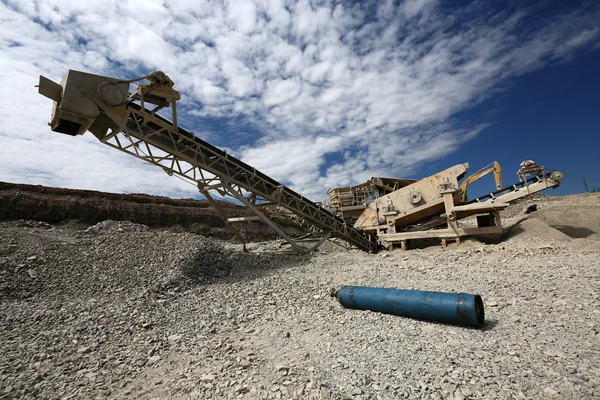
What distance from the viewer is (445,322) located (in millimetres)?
4457

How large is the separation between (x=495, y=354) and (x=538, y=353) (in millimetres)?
423

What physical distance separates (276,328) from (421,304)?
2299 mm

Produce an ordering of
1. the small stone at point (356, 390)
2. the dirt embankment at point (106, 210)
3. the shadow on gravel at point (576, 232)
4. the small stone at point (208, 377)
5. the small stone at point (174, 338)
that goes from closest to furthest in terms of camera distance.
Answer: the small stone at point (356, 390), the small stone at point (208, 377), the small stone at point (174, 338), the shadow on gravel at point (576, 232), the dirt embankment at point (106, 210)

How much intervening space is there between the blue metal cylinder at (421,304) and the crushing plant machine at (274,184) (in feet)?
17.0

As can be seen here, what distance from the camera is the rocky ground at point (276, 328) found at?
10.2ft

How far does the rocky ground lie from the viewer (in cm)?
311

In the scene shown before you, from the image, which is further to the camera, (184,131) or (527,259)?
(184,131)

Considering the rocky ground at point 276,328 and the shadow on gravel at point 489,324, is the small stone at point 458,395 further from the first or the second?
the shadow on gravel at point 489,324

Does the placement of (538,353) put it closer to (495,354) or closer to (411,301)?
(495,354)

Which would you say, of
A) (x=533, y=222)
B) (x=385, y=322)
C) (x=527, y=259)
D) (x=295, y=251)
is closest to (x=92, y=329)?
(x=385, y=322)

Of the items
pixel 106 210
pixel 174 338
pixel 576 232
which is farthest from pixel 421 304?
pixel 106 210

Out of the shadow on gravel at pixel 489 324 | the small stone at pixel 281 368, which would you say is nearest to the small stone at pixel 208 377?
the small stone at pixel 281 368

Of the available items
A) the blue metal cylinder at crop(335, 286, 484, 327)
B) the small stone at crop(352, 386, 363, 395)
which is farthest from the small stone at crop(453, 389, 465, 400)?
the blue metal cylinder at crop(335, 286, 484, 327)

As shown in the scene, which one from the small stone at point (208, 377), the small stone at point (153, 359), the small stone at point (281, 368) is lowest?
the small stone at point (153, 359)
